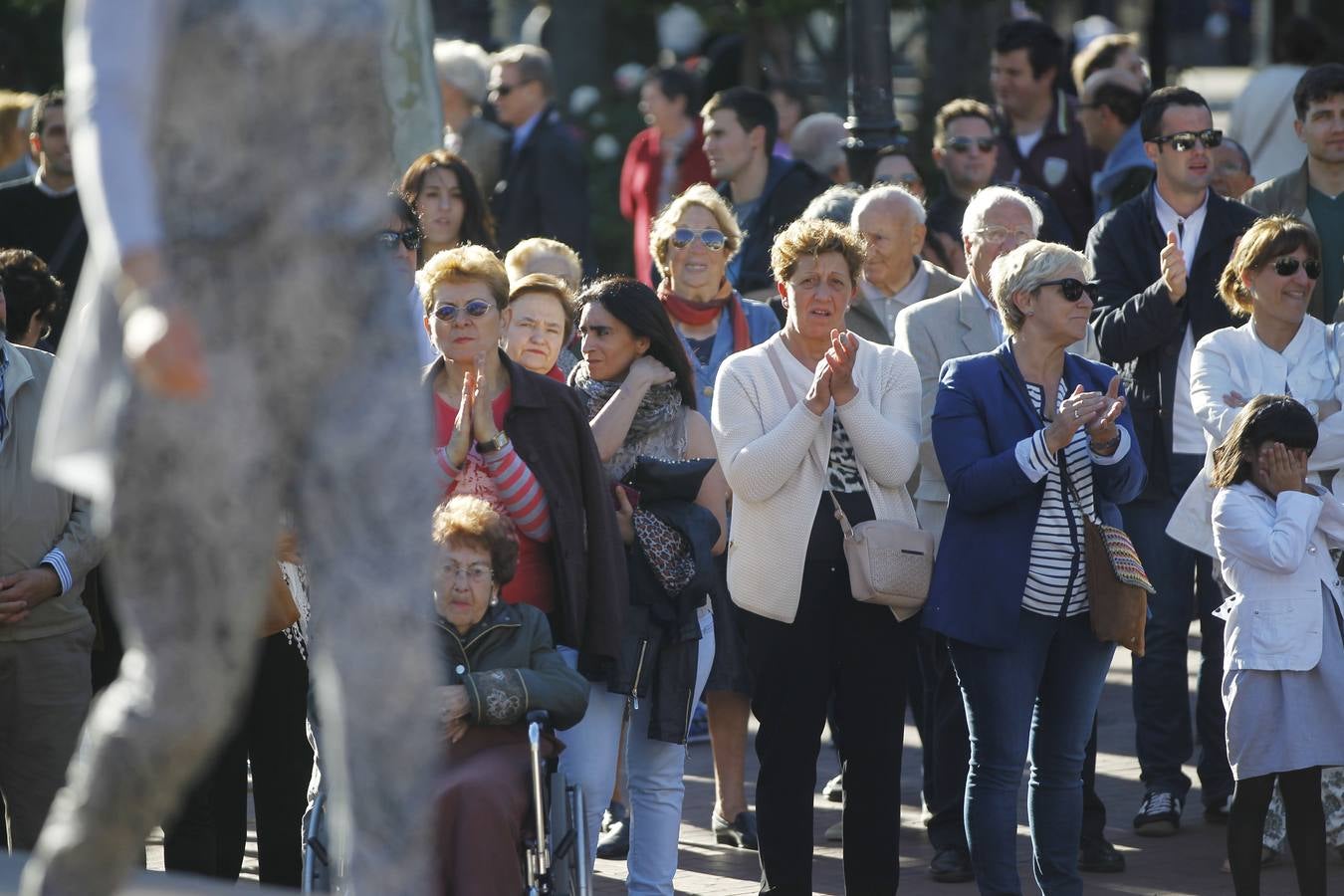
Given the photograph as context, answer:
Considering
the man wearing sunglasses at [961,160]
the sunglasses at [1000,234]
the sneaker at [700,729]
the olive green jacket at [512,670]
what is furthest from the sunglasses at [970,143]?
the olive green jacket at [512,670]

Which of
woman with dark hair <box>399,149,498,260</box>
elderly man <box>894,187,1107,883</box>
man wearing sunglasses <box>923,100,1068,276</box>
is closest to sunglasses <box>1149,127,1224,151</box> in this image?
elderly man <box>894,187,1107,883</box>

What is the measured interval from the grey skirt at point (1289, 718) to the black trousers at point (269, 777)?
9.78 feet

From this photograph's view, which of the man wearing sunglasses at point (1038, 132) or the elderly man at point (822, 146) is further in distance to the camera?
the elderly man at point (822, 146)

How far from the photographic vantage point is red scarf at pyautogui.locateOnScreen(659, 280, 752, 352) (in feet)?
28.1

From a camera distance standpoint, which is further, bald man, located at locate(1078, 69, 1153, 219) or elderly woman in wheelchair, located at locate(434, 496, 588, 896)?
bald man, located at locate(1078, 69, 1153, 219)

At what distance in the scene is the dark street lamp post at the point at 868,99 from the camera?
416 inches

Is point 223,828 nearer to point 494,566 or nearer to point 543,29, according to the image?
point 494,566

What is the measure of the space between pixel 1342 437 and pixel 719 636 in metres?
2.37

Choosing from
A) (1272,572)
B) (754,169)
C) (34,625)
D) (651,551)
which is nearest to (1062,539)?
(1272,572)

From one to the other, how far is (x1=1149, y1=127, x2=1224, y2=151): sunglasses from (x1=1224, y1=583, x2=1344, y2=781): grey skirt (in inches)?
92.4

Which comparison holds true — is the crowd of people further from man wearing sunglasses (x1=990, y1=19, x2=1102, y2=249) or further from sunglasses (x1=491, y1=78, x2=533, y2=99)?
sunglasses (x1=491, y1=78, x2=533, y2=99)

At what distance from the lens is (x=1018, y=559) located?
6.52 m

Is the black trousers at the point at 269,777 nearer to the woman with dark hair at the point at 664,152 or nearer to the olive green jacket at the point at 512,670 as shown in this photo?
the olive green jacket at the point at 512,670

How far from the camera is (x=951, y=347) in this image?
776cm
